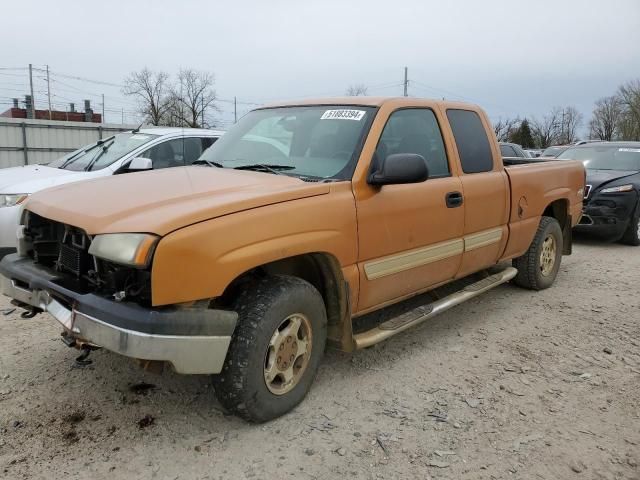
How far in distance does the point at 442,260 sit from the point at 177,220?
7.61ft

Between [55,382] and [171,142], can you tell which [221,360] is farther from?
[171,142]

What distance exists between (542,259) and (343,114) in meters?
3.24

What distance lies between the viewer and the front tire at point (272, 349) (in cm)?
291

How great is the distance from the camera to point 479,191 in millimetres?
4535

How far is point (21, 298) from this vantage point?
3307 mm

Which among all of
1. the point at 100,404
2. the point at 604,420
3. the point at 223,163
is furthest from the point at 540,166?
the point at 100,404

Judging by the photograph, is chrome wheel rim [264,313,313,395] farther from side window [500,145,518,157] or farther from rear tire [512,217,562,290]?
side window [500,145,518,157]

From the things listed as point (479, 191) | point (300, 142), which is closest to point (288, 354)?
point (300, 142)

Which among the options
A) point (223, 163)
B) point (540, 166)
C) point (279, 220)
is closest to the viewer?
point (279, 220)

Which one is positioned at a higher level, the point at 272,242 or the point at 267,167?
the point at 267,167

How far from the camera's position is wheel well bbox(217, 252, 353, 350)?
3377mm

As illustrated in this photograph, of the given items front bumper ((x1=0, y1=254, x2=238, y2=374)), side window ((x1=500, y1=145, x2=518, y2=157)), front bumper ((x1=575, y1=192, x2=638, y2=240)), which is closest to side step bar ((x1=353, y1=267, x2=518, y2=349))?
front bumper ((x1=0, y1=254, x2=238, y2=374))

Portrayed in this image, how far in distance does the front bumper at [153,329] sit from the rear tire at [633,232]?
26.8ft

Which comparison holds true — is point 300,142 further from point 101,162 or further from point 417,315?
point 101,162
